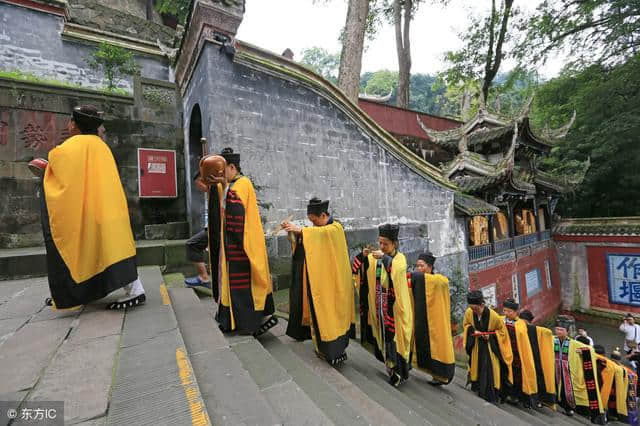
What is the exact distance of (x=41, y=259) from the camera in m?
3.84

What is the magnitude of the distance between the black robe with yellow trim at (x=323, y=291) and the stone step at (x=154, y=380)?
3.67 ft

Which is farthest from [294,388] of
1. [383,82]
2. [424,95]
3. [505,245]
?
[424,95]

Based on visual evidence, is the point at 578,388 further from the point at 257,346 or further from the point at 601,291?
the point at 601,291

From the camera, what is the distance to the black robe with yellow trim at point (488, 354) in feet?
13.7

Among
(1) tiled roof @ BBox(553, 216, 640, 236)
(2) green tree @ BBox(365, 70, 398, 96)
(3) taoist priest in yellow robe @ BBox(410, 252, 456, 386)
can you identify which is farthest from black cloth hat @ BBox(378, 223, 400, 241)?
(2) green tree @ BBox(365, 70, 398, 96)

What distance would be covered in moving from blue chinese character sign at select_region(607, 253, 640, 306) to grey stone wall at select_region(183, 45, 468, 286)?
11226 millimetres

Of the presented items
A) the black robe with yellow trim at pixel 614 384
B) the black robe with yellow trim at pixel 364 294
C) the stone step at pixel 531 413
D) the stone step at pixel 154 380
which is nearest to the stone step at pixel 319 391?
the stone step at pixel 154 380

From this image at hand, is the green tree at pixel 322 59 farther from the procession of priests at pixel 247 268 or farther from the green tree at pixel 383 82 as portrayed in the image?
the procession of priests at pixel 247 268

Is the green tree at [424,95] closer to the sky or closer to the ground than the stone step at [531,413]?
closer to the sky

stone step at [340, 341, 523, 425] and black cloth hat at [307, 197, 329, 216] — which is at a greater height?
black cloth hat at [307, 197, 329, 216]

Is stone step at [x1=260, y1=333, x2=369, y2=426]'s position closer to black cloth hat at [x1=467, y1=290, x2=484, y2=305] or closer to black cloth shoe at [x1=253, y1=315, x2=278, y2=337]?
black cloth shoe at [x1=253, y1=315, x2=278, y2=337]

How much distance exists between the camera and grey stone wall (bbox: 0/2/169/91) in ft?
23.6

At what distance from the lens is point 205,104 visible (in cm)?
457

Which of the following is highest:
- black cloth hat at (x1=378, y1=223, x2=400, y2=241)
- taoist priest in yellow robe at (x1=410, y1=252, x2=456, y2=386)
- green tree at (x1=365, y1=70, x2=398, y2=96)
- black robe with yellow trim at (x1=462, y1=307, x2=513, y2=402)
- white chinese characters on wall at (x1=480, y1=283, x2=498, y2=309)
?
green tree at (x1=365, y1=70, x2=398, y2=96)
